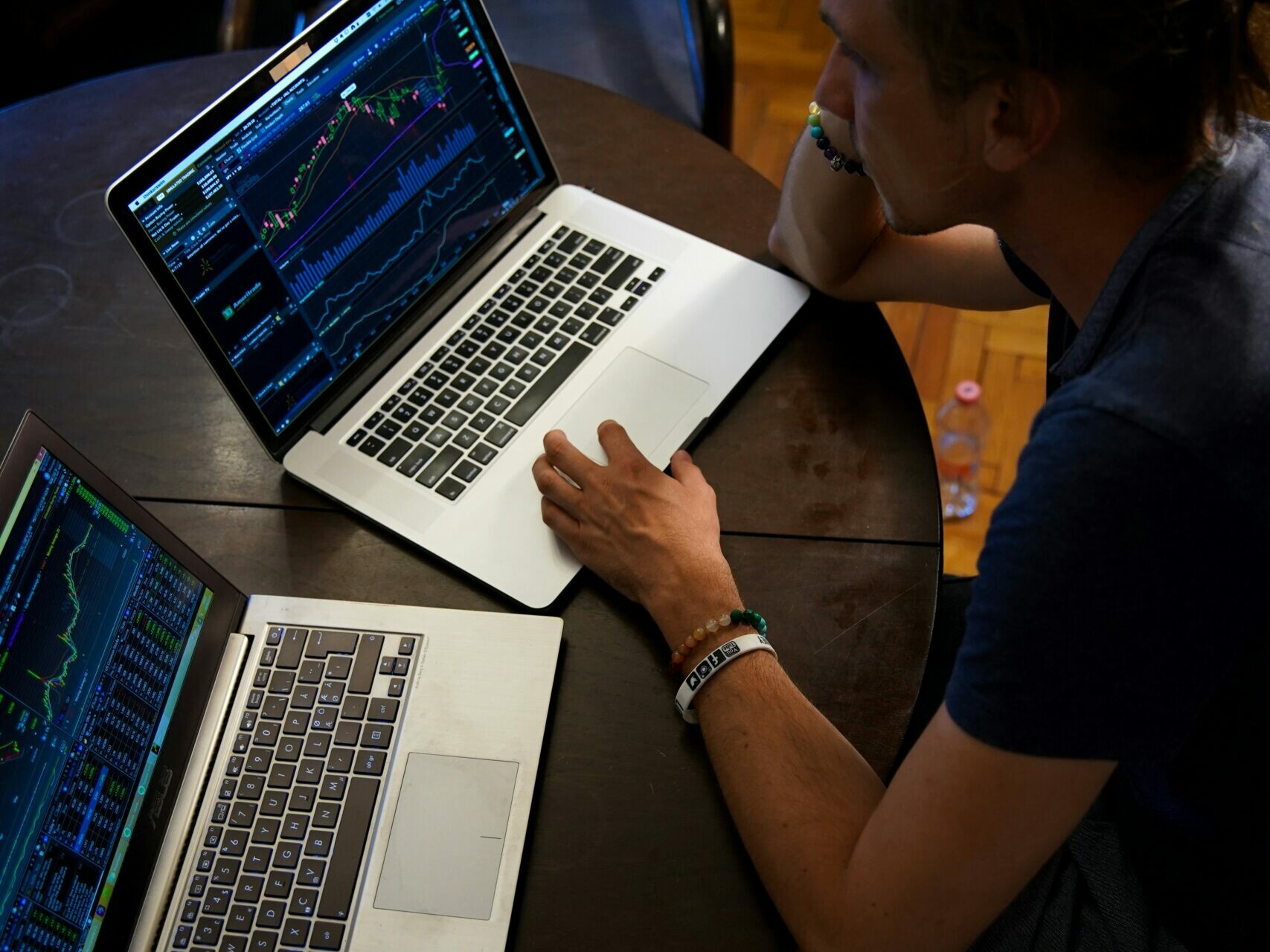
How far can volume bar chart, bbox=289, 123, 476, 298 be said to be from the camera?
1066mm

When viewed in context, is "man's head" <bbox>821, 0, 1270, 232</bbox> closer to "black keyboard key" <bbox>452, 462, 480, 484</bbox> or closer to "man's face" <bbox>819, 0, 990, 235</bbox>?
"man's face" <bbox>819, 0, 990, 235</bbox>

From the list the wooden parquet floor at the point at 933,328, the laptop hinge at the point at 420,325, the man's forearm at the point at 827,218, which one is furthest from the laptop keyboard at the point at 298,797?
the wooden parquet floor at the point at 933,328

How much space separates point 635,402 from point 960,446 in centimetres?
112

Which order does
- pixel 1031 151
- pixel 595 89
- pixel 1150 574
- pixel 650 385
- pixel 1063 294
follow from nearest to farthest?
pixel 1150 574 < pixel 1031 151 < pixel 1063 294 < pixel 650 385 < pixel 595 89

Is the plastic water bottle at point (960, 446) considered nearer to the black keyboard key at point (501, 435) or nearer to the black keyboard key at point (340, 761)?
the black keyboard key at point (501, 435)

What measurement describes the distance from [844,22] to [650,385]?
1.29 feet

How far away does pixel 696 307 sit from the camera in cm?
118

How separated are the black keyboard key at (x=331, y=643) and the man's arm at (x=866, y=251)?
1.93ft

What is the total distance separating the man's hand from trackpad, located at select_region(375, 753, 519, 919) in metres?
0.19

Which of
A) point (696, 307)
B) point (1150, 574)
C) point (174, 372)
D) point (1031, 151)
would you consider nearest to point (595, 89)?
point (696, 307)

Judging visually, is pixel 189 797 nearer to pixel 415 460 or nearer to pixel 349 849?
pixel 349 849

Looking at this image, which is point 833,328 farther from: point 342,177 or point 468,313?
point 342,177

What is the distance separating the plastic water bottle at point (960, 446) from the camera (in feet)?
6.61

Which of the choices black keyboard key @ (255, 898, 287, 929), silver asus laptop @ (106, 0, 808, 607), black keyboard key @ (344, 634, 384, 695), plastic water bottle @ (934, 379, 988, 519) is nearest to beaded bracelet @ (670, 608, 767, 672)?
silver asus laptop @ (106, 0, 808, 607)
